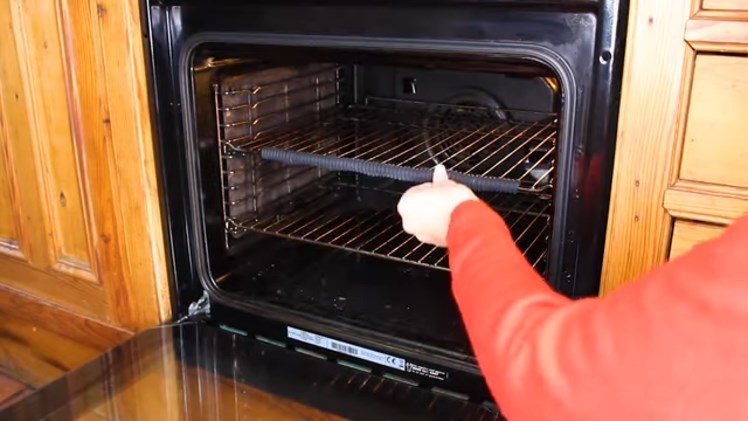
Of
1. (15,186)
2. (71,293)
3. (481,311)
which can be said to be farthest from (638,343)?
(15,186)

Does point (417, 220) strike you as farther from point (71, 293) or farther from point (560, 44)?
point (71, 293)

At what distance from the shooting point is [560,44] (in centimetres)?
81

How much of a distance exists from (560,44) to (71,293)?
38.7 inches

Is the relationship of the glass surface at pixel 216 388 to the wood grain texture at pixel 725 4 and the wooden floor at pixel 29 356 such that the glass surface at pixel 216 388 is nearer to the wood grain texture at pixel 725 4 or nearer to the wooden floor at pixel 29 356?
the wooden floor at pixel 29 356

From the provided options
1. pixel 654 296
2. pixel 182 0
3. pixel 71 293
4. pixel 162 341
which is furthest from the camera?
pixel 71 293

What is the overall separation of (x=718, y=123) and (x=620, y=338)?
0.33 metres

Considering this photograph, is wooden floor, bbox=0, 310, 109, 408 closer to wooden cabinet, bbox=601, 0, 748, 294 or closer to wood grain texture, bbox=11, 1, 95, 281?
wood grain texture, bbox=11, 1, 95, 281

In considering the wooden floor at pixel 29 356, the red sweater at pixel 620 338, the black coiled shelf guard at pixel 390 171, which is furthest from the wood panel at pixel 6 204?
the red sweater at pixel 620 338

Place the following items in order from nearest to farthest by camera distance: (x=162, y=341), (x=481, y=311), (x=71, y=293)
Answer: (x=481, y=311) → (x=162, y=341) → (x=71, y=293)

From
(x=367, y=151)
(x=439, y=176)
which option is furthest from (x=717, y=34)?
(x=367, y=151)

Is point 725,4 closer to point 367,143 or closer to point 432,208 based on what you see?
point 432,208

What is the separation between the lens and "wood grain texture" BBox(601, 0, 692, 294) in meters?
0.75

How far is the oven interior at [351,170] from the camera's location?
1.14m

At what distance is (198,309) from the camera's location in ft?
4.11
